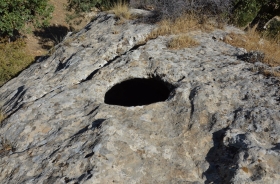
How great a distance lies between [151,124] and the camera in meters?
4.72

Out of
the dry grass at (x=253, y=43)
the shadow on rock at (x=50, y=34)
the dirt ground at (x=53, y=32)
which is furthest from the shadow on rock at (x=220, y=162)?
the shadow on rock at (x=50, y=34)

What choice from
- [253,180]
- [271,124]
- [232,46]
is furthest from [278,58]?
[253,180]

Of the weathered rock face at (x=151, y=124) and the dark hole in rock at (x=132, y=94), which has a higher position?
the weathered rock face at (x=151, y=124)

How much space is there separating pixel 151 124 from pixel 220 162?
4.13 ft

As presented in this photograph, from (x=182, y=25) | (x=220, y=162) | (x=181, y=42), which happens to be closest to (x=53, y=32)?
(x=182, y=25)

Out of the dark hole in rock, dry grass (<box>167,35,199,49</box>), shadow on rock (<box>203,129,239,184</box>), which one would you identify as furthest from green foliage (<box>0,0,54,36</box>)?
shadow on rock (<box>203,129,239,184</box>)

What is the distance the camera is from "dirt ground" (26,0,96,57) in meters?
17.1

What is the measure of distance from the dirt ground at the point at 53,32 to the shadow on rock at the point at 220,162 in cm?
1331

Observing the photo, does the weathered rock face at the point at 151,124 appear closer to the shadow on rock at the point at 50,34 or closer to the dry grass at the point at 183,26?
the dry grass at the point at 183,26

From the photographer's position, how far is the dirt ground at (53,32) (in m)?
17.1

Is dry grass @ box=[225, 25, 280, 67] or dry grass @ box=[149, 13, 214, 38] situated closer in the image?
dry grass @ box=[225, 25, 280, 67]

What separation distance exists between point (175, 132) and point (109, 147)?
1100 millimetres

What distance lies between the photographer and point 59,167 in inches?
159

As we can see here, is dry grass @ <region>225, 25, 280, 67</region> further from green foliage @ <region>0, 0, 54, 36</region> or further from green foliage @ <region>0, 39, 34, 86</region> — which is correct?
green foliage @ <region>0, 0, 54, 36</region>
